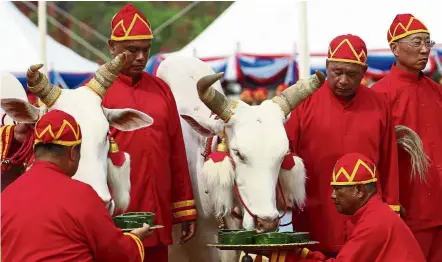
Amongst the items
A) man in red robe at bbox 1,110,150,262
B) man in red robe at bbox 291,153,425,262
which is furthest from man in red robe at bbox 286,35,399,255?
man in red robe at bbox 1,110,150,262

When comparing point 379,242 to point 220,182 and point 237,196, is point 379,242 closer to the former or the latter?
point 237,196

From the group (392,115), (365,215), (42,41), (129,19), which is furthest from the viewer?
(42,41)

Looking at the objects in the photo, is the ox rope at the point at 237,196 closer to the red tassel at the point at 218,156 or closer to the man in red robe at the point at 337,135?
the red tassel at the point at 218,156

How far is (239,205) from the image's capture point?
7008 millimetres

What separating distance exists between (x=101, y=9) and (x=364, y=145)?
16.2 m

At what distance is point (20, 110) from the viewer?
657cm

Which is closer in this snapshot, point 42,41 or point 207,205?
point 207,205

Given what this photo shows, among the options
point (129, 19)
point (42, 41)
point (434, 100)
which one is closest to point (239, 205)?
point (129, 19)

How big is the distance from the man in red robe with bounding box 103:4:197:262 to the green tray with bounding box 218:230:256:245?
575mm

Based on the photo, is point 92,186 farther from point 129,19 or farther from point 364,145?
point 364,145

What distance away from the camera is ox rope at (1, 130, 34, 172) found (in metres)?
6.84

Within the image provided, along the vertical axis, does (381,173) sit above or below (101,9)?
below

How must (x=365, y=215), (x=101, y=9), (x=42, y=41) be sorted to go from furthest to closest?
(x=101, y=9), (x=42, y=41), (x=365, y=215)

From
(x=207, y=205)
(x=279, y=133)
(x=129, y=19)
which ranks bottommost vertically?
(x=207, y=205)
